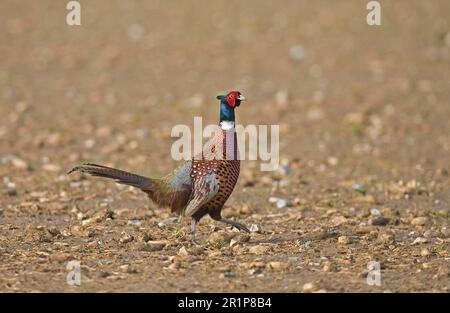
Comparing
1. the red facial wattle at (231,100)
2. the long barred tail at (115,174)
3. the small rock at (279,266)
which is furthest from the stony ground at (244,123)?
the red facial wattle at (231,100)

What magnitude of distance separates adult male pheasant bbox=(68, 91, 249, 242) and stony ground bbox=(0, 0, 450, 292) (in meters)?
0.30

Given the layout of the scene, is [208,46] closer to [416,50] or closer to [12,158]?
[416,50]

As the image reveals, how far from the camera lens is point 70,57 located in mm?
15695

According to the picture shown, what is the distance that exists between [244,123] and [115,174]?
5.81 meters

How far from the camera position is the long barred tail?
22.5ft

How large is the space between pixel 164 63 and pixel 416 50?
4.34 meters

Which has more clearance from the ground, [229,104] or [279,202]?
[229,104]

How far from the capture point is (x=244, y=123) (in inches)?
494

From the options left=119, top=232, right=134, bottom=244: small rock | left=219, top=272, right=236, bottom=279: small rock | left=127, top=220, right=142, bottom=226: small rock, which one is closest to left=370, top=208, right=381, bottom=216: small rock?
left=127, top=220, right=142, bottom=226: small rock

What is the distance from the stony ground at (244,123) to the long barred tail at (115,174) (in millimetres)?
445

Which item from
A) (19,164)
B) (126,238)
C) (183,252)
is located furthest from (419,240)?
(19,164)

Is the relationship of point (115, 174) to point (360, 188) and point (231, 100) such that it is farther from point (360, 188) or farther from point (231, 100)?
point (360, 188)

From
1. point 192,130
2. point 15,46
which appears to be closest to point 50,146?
point 192,130

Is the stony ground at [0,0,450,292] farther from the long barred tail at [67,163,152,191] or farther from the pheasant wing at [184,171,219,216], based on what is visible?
the long barred tail at [67,163,152,191]
